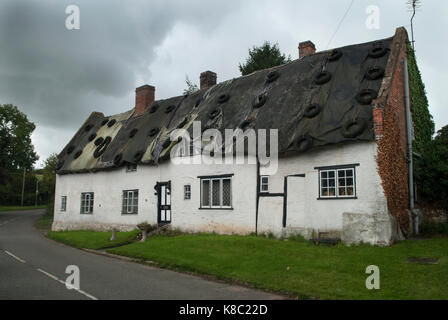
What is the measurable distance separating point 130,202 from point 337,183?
40.7 feet

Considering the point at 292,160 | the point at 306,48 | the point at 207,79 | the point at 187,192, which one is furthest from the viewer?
the point at 207,79

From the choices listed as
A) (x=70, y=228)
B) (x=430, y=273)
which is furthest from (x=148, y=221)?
(x=430, y=273)

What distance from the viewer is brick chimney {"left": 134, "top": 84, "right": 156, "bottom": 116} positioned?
Result: 26047 mm

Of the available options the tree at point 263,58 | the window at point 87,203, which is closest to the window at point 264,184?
the window at point 87,203

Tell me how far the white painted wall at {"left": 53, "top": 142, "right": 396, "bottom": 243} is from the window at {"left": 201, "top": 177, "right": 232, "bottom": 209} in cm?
27

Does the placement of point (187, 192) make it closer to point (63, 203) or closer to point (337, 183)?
point (337, 183)

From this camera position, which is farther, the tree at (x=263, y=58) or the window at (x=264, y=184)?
the tree at (x=263, y=58)

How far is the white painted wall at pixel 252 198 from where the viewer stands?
13.1 metres

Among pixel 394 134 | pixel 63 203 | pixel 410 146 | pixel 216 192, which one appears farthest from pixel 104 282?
pixel 63 203

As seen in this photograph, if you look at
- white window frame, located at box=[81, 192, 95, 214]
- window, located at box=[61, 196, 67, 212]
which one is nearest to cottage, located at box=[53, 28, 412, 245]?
white window frame, located at box=[81, 192, 95, 214]

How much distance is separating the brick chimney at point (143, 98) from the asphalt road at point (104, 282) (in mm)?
14304

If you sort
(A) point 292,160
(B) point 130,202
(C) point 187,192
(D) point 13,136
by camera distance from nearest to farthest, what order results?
1. (A) point 292,160
2. (C) point 187,192
3. (B) point 130,202
4. (D) point 13,136

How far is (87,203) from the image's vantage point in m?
24.3

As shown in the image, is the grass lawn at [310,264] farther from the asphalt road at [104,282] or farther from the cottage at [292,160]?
the cottage at [292,160]
